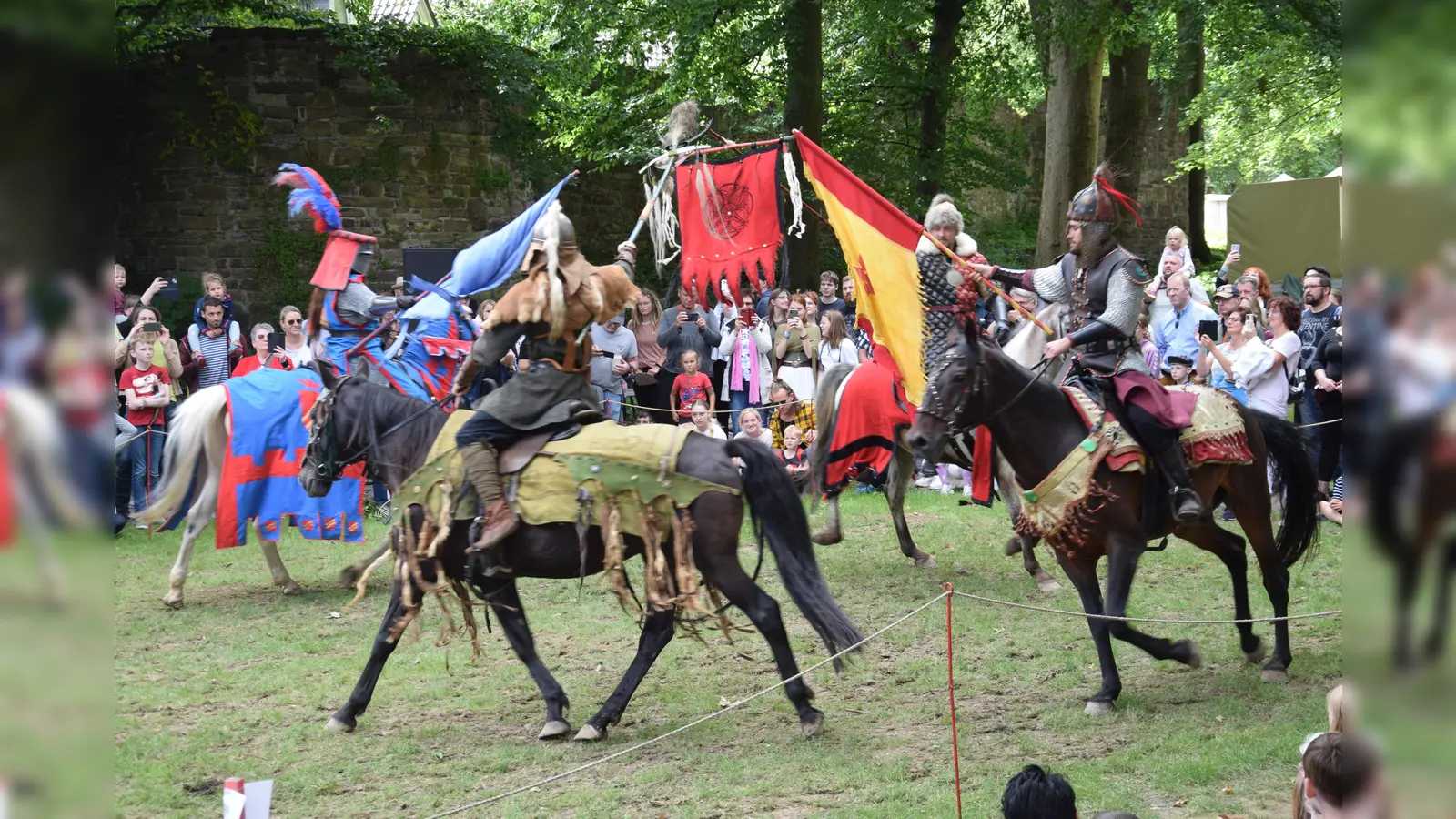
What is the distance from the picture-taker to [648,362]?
12.3 meters

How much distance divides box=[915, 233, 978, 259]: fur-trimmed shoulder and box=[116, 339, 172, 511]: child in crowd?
6.57m

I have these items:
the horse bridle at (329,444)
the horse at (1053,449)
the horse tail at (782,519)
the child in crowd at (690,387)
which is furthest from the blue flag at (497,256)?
the child in crowd at (690,387)

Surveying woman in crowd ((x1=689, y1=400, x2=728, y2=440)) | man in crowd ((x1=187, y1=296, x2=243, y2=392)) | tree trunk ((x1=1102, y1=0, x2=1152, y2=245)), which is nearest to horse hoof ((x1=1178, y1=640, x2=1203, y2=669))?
woman in crowd ((x1=689, y1=400, x2=728, y2=440))

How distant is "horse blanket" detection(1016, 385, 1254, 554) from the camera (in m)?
5.89

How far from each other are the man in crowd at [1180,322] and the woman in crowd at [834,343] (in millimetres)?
2565

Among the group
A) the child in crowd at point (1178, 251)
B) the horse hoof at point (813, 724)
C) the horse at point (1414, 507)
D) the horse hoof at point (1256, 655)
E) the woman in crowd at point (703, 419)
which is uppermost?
the child in crowd at point (1178, 251)

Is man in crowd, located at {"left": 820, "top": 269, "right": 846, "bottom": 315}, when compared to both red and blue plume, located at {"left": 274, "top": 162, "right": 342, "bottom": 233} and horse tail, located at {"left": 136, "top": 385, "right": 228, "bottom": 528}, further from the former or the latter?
horse tail, located at {"left": 136, "top": 385, "right": 228, "bottom": 528}

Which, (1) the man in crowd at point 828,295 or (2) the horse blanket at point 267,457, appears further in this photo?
(1) the man in crowd at point 828,295

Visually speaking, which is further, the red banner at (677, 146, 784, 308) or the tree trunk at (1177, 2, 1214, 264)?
the tree trunk at (1177, 2, 1214, 264)

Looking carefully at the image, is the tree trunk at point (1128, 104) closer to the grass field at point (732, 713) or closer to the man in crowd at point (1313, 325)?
the man in crowd at point (1313, 325)

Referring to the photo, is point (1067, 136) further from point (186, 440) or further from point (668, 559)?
point (668, 559)

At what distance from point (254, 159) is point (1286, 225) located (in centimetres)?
1503

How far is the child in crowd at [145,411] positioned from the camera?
10.3 meters

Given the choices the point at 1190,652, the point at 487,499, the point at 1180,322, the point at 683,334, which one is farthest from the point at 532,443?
the point at 683,334
